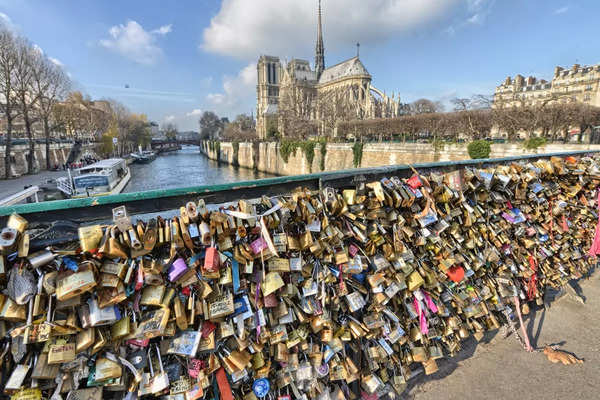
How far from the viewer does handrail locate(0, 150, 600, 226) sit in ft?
4.34

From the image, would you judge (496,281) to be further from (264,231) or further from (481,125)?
(481,125)

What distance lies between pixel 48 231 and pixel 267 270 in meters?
Answer: 1.15

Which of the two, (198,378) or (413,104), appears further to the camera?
(413,104)

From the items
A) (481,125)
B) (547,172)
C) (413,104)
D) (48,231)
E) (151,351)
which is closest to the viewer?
(48,231)

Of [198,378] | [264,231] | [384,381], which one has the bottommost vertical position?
[384,381]

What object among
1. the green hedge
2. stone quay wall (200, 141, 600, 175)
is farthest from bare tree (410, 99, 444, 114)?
the green hedge

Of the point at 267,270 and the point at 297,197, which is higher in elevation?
the point at 297,197

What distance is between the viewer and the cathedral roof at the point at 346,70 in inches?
2746

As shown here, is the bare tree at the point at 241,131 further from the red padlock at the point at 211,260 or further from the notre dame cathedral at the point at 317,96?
the red padlock at the point at 211,260

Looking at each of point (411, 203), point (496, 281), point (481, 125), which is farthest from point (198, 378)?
point (481, 125)

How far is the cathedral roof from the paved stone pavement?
73.6m

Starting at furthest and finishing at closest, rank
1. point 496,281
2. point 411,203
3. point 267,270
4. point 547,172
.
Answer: point 547,172, point 496,281, point 411,203, point 267,270

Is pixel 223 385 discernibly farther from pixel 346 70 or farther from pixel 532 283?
pixel 346 70

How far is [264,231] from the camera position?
1.72 metres
